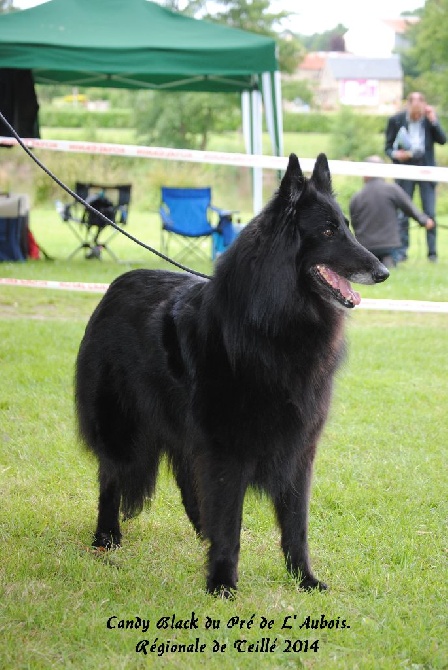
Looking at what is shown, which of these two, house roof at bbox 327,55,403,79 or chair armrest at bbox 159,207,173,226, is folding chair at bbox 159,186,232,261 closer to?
chair armrest at bbox 159,207,173,226

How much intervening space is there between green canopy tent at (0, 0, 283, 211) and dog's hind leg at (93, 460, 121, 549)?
788 centimetres

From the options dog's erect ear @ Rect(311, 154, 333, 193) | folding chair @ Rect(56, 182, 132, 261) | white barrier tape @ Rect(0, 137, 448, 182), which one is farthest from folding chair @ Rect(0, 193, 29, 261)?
dog's erect ear @ Rect(311, 154, 333, 193)

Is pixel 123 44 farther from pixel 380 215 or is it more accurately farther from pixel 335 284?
pixel 335 284

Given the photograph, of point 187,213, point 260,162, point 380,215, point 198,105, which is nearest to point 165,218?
point 187,213

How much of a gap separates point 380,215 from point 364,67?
6263cm

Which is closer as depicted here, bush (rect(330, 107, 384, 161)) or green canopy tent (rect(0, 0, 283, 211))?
green canopy tent (rect(0, 0, 283, 211))

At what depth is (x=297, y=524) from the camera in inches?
123

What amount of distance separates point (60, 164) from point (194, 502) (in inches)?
589

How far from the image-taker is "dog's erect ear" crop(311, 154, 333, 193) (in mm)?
2943

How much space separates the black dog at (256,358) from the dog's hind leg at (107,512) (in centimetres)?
35

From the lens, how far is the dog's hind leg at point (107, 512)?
3.48 m

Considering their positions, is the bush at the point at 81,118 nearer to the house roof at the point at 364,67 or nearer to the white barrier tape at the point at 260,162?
the white barrier tape at the point at 260,162

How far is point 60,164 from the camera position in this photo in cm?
1747

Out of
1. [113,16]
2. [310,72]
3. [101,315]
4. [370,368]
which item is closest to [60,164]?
[113,16]
